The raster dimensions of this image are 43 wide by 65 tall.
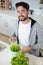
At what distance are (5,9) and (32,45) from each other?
268 cm

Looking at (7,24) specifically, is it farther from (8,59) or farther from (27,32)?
(8,59)

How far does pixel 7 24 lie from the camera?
13.2 feet

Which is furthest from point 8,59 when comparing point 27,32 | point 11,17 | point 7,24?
point 7,24

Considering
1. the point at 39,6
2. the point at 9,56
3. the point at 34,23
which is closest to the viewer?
the point at 9,56

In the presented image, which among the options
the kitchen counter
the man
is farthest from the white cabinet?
the kitchen counter

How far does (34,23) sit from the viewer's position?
6.41ft

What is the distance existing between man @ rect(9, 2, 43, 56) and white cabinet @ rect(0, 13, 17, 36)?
181cm

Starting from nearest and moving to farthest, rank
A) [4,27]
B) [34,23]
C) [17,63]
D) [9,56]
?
[17,63] < [9,56] < [34,23] < [4,27]

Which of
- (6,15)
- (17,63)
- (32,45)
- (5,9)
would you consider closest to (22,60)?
(17,63)

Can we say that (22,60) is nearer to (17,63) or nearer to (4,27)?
(17,63)

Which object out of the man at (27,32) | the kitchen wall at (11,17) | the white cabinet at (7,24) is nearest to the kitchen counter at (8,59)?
the man at (27,32)

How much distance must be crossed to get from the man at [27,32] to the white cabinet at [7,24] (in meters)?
1.81

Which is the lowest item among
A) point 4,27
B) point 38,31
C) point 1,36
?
point 1,36

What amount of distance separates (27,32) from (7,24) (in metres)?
2.09
